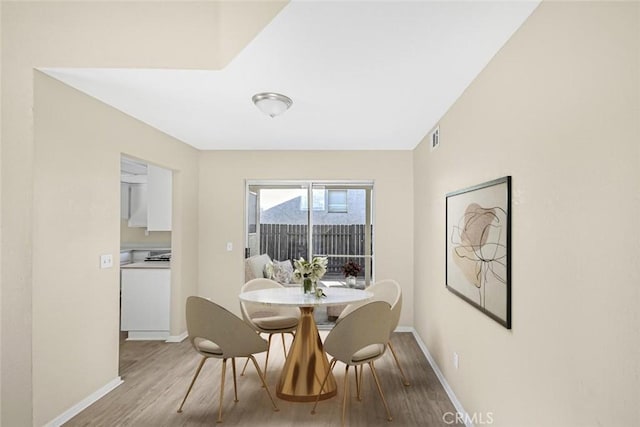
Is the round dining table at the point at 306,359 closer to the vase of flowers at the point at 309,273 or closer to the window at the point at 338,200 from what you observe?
the vase of flowers at the point at 309,273

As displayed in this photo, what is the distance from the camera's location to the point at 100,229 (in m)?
3.27

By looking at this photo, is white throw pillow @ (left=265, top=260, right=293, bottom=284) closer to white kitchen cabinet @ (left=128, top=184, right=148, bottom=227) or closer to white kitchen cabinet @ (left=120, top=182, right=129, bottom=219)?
white kitchen cabinet @ (left=128, top=184, right=148, bottom=227)

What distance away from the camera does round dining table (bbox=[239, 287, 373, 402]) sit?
129 inches

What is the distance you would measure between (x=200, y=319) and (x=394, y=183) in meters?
3.24

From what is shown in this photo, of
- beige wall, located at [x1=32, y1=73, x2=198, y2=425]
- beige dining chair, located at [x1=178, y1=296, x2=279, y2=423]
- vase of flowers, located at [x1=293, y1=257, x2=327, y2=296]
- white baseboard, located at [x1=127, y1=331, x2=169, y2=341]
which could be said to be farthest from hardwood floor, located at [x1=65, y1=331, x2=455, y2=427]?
vase of flowers, located at [x1=293, y1=257, x2=327, y2=296]

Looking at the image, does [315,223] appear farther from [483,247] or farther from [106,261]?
[483,247]

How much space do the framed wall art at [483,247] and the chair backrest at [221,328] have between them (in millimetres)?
1620

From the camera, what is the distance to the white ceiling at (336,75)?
197cm

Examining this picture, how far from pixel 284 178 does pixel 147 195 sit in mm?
1776

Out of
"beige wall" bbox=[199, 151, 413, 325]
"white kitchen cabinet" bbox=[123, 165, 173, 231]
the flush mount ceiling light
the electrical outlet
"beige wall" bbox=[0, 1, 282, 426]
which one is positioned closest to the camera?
"beige wall" bbox=[0, 1, 282, 426]

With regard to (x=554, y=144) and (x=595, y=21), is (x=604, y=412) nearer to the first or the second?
(x=554, y=144)

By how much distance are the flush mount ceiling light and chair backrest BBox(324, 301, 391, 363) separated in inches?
63.8

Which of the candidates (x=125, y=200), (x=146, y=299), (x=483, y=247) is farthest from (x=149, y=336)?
(x=483, y=247)

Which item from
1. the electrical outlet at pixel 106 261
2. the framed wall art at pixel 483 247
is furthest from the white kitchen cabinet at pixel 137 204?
the framed wall art at pixel 483 247
